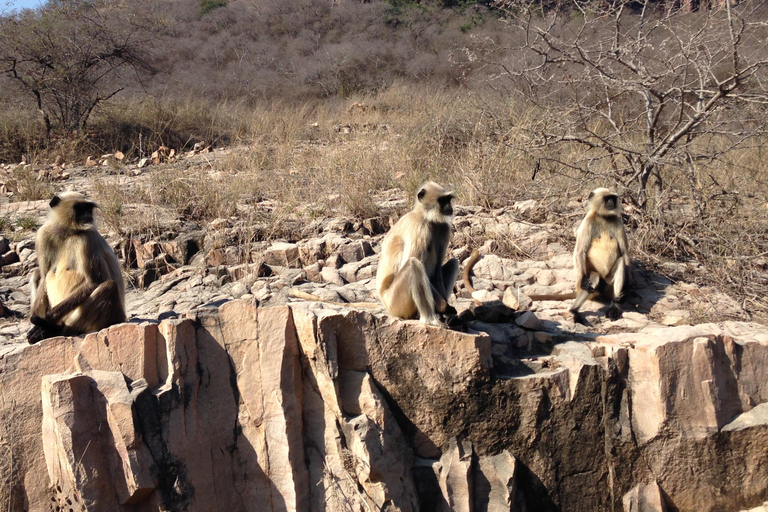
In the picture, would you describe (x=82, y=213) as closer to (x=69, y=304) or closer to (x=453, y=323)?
(x=69, y=304)

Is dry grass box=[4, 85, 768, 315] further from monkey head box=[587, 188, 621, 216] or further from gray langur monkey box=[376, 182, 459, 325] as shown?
gray langur monkey box=[376, 182, 459, 325]

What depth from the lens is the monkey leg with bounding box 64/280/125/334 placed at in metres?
4.63

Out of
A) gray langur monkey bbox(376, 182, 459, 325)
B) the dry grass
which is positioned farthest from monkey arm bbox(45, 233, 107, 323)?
gray langur monkey bbox(376, 182, 459, 325)

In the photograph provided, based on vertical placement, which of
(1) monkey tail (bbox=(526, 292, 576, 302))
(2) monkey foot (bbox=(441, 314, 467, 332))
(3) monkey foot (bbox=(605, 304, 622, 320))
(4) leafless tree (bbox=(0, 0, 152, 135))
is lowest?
(3) monkey foot (bbox=(605, 304, 622, 320))

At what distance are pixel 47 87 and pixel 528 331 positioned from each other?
10575 millimetres

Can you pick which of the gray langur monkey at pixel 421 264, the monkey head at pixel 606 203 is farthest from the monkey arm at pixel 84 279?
the monkey head at pixel 606 203

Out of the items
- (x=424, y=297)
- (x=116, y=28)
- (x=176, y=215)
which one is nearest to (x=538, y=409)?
(x=424, y=297)

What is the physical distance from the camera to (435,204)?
5.14m

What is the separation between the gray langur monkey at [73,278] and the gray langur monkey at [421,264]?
2102mm

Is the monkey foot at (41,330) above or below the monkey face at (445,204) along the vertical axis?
below

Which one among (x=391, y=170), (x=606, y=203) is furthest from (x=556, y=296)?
(x=391, y=170)

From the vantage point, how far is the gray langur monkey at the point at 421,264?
4.84 metres

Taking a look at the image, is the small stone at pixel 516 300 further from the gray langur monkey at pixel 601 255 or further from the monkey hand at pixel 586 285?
the monkey hand at pixel 586 285

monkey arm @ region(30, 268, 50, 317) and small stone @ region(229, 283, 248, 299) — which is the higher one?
monkey arm @ region(30, 268, 50, 317)
